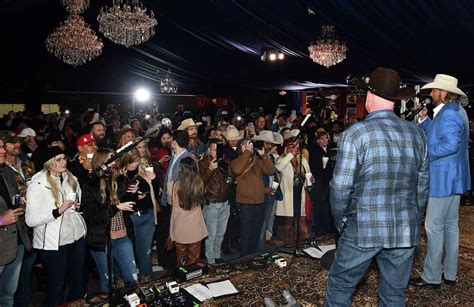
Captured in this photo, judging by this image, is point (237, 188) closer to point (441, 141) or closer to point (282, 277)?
point (282, 277)

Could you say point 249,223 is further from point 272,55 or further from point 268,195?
point 272,55

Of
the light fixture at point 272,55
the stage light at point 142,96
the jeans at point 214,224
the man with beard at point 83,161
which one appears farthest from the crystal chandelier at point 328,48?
the stage light at point 142,96

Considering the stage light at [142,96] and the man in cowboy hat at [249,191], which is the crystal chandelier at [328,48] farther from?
the stage light at [142,96]

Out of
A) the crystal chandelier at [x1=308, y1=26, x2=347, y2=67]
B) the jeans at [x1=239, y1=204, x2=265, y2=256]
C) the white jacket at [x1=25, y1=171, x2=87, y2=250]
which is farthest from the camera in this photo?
the crystal chandelier at [x1=308, y1=26, x2=347, y2=67]

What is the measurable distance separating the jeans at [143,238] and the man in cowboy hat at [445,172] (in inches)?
94.6

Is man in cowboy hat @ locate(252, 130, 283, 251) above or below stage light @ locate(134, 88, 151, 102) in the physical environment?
below

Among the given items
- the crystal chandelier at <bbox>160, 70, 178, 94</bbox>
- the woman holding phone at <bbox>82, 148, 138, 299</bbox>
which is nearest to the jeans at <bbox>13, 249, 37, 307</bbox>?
the woman holding phone at <bbox>82, 148, 138, 299</bbox>

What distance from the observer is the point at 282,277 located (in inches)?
126

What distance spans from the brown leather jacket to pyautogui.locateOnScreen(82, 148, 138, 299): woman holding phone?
96 centimetres

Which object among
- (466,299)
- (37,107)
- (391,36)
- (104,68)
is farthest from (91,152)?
(37,107)

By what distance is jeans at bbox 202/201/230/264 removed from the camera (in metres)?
4.17

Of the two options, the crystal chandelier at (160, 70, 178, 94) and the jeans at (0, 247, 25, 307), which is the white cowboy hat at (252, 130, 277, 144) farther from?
the crystal chandelier at (160, 70, 178, 94)

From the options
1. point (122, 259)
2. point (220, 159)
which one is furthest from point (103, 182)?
point (220, 159)

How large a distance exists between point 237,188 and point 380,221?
2.45 m
